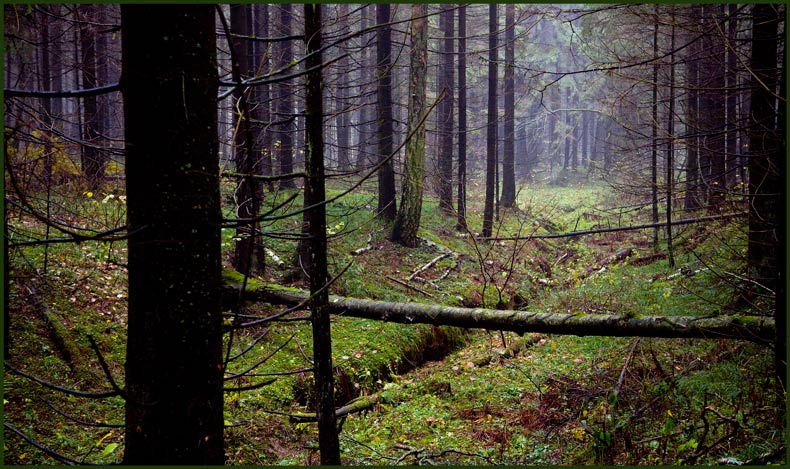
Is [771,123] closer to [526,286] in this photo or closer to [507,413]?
[507,413]

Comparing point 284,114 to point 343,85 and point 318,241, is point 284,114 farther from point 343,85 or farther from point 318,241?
point 343,85

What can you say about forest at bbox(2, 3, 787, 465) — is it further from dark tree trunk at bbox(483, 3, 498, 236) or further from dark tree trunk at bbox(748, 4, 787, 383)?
dark tree trunk at bbox(483, 3, 498, 236)

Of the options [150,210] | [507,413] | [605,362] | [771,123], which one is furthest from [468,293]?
[150,210]

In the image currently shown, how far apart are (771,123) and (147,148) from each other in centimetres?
893

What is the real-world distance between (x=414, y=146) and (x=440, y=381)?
7.68m

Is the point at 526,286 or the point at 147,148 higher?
the point at 147,148

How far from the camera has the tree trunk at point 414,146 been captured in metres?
13.9

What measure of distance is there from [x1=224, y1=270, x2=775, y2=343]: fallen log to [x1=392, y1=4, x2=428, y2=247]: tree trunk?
7.39 metres

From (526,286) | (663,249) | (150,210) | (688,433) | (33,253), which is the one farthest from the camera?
(663,249)

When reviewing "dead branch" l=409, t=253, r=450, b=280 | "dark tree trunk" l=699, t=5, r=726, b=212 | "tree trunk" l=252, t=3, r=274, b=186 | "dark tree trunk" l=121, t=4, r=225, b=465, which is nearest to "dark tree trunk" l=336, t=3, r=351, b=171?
"tree trunk" l=252, t=3, r=274, b=186

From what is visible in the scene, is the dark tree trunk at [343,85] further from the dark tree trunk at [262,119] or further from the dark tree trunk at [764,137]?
the dark tree trunk at [764,137]

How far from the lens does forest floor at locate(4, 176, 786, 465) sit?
5445mm

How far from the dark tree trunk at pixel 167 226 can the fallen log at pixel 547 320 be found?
3.27 meters

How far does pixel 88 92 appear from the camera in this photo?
7.77ft
